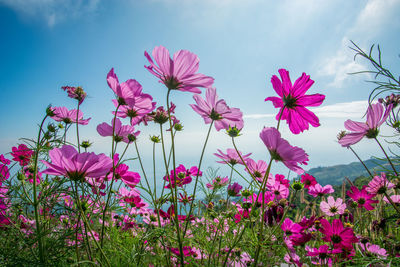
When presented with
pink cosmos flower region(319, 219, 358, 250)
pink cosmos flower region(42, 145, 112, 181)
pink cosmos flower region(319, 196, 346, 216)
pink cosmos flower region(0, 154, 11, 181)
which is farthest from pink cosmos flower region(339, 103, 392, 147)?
pink cosmos flower region(0, 154, 11, 181)

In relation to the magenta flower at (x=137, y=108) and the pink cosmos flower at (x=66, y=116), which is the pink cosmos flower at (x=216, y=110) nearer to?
the magenta flower at (x=137, y=108)

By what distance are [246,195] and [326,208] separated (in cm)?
67

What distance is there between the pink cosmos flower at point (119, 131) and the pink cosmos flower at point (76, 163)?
301 mm

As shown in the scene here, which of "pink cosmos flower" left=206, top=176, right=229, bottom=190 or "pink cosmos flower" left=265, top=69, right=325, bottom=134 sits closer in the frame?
"pink cosmos flower" left=265, top=69, right=325, bottom=134

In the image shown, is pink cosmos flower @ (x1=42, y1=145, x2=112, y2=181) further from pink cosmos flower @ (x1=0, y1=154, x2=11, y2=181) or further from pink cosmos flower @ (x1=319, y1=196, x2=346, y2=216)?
pink cosmos flower @ (x1=319, y1=196, x2=346, y2=216)

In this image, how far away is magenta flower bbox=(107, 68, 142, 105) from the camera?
65cm

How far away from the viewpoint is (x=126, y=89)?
66 cm

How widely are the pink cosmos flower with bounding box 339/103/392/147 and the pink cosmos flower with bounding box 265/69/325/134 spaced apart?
350 mm

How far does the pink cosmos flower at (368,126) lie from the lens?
86cm

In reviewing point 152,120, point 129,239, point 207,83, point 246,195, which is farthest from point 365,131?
point 129,239

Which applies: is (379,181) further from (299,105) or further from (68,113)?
(68,113)

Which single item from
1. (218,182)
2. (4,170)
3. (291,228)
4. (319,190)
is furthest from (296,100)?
(4,170)

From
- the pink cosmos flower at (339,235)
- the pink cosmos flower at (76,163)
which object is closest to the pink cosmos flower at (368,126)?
the pink cosmos flower at (339,235)

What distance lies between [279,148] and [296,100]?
19 centimetres
